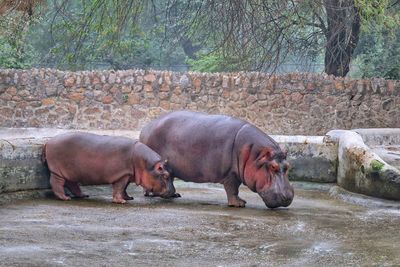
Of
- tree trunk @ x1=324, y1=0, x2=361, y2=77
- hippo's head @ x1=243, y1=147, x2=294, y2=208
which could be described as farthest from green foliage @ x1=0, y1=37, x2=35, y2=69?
hippo's head @ x1=243, y1=147, x2=294, y2=208

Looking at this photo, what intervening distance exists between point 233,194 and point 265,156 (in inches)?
22.5

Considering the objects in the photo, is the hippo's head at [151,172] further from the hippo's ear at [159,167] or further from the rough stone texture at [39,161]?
the rough stone texture at [39,161]

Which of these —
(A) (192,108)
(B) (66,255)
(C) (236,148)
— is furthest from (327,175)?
(A) (192,108)

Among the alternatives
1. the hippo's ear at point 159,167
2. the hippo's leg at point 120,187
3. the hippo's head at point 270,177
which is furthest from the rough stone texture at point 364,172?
the hippo's leg at point 120,187

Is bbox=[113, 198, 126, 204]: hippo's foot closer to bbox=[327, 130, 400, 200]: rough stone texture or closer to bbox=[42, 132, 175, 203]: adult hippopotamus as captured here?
bbox=[42, 132, 175, 203]: adult hippopotamus

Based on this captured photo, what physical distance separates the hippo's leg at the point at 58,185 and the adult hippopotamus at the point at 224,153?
100cm

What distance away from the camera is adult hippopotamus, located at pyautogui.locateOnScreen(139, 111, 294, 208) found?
8055 mm

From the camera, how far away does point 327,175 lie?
1009cm

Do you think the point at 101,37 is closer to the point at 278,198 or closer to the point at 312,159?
the point at 312,159

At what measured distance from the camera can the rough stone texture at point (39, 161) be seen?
27.8 feet

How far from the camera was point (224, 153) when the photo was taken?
8.52 meters

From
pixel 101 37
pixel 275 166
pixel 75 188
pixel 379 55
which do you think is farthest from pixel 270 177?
pixel 379 55

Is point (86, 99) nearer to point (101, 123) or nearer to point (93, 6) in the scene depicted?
point (101, 123)

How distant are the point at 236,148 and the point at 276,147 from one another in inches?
15.6
